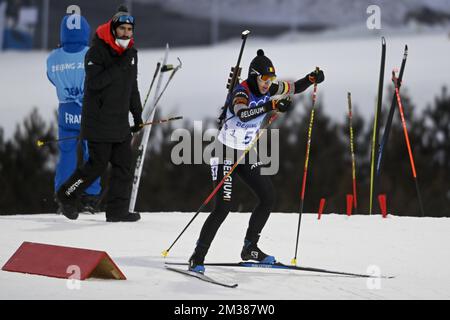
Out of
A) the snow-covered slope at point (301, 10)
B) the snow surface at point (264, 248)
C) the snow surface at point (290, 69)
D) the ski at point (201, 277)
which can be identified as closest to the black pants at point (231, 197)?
the ski at point (201, 277)

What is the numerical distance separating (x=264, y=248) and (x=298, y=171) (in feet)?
35.1

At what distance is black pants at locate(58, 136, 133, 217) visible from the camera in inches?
395

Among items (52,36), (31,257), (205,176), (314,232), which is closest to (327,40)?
(52,36)

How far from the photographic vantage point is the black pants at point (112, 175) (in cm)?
1003

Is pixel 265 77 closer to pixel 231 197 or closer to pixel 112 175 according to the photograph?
pixel 231 197

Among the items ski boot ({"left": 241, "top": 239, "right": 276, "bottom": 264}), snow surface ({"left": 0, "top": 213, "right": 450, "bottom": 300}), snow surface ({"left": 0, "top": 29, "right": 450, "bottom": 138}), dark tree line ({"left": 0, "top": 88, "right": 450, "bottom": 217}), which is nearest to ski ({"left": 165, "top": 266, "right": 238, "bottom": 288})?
snow surface ({"left": 0, "top": 213, "right": 450, "bottom": 300})

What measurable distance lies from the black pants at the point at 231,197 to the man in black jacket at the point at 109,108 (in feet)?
6.72

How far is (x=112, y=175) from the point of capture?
34.2ft

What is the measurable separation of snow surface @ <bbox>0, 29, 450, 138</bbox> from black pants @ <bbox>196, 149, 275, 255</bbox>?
16465 millimetres

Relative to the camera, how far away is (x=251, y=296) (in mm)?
7359

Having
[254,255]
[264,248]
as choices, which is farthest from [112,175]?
[254,255]

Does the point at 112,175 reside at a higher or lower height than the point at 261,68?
lower

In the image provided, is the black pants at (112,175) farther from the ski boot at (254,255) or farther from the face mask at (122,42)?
the ski boot at (254,255)

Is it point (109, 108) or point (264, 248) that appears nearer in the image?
point (264, 248)
